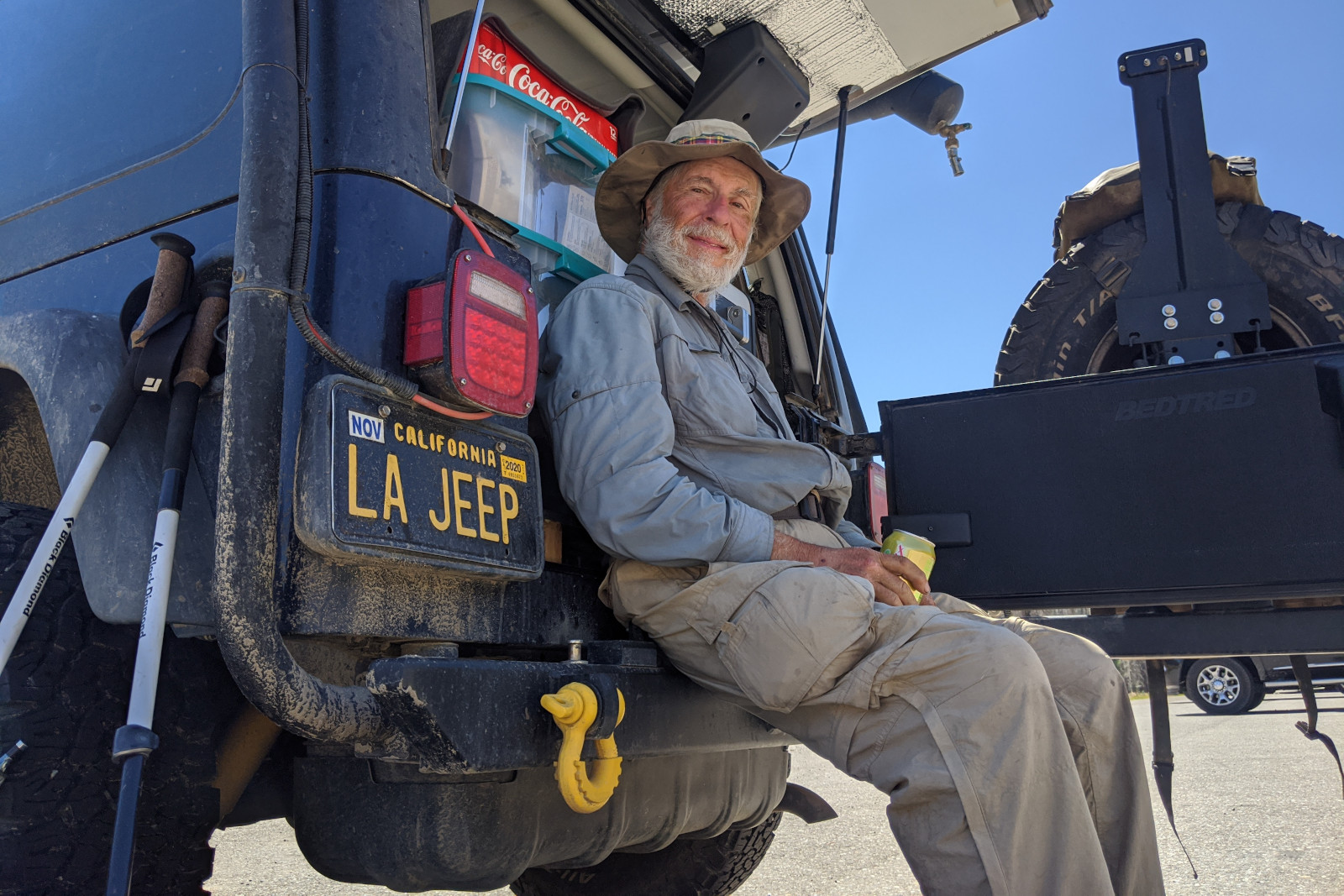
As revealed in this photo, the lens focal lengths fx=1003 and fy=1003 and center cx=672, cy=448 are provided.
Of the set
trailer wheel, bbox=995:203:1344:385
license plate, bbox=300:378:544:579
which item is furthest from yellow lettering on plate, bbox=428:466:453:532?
trailer wheel, bbox=995:203:1344:385

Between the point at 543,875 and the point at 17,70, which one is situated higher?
the point at 17,70

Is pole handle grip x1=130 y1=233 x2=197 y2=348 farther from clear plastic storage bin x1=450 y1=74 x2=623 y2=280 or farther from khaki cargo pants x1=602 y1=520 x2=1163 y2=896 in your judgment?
khaki cargo pants x1=602 y1=520 x2=1163 y2=896

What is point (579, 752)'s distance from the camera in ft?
4.41

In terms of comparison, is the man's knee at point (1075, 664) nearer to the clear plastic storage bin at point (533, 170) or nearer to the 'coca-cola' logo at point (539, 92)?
the clear plastic storage bin at point (533, 170)

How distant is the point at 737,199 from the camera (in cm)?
251

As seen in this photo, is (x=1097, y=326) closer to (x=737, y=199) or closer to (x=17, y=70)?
(x=737, y=199)

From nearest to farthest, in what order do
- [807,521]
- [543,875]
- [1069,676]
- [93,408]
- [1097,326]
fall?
[93,408] → [1069,676] → [807,521] → [543,875] → [1097,326]

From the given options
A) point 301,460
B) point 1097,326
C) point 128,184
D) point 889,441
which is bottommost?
point 301,460

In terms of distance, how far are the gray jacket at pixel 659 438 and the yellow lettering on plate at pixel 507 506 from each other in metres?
0.24

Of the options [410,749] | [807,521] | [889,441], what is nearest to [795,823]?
[889,441]

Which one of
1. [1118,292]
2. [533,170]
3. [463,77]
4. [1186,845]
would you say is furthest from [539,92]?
[1186,845]

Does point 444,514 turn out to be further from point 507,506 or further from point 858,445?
point 858,445

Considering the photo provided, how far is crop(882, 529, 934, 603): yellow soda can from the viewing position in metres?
2.23

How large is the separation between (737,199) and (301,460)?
1539 millimetres
